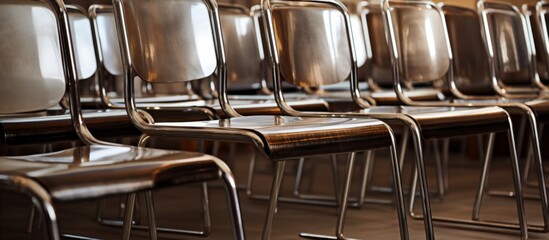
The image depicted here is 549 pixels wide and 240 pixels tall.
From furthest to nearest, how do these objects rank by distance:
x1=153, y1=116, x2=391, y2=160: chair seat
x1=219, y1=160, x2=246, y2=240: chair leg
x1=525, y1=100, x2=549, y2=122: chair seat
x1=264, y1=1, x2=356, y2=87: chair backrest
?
x1=525, y1=100, x2=549, y2=122: chair seat, x1=264, y1=1, x2=356, y2=87: chair backrest, x1=153, y1=116, x2=391, y2=160: chair seat, x1=219, y1=160, x2=246, y2=240: chair leg

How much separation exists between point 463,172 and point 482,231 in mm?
1941

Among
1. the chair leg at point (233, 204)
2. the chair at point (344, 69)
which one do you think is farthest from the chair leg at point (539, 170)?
the chair leg at point (233, 204)

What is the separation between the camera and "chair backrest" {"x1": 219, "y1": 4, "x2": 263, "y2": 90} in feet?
12.0

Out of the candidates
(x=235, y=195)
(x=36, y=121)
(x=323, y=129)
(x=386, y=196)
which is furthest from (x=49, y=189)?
(x=386, y=196)

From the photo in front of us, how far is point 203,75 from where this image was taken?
8.05 feet

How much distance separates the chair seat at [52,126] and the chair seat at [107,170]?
65 centimetres

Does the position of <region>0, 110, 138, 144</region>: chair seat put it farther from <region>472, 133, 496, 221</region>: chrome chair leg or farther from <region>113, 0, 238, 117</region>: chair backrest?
<region>472, 133, 496, 221</region>: chrome chair leg

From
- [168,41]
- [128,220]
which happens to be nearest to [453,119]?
[168,41]

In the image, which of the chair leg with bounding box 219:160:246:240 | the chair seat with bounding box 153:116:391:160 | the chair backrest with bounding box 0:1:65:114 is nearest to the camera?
the chair leg with bounding box 219:160:246:240

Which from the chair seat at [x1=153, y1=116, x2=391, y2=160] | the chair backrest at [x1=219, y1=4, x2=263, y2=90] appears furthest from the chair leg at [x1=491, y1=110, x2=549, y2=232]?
the chair backrest at [x1=219, y1=4, x2=263, y2=90]

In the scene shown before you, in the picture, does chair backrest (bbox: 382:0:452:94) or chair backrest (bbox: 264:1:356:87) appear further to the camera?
chair backrest (bbox: 382:0:452:94)

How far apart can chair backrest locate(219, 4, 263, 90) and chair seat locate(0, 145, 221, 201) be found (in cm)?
190

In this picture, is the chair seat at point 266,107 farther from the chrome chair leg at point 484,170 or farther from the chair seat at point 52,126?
the chrome chair leg at point 484,170

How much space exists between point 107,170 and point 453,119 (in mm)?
1346
